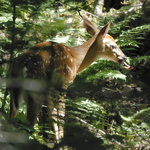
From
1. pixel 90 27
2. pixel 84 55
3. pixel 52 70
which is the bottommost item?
pixel 84 55

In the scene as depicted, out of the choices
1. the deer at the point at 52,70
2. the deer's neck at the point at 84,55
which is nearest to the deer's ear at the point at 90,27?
the deer at the point at 52,70

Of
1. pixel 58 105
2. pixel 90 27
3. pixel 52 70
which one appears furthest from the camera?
pixel 90 27

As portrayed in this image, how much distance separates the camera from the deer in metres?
1.10

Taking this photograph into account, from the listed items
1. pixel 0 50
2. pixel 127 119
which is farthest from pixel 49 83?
pixel 0 50

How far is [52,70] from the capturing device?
201cm

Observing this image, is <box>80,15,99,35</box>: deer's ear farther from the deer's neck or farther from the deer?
the deer's neck

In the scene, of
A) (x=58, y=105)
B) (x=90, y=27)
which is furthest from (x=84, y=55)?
(x=58, y=105)

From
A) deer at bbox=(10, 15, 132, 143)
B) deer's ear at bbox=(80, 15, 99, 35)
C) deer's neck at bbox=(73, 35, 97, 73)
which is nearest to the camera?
deer at bbox=(10, 15, 132, 143)

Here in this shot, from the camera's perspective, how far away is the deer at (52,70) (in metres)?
1.10

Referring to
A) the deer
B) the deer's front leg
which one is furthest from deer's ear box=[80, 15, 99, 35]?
the deer's front leg

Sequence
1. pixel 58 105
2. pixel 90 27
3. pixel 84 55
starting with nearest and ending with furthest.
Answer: pixel 58 105 < pixel 84 55 < pixel 90 27

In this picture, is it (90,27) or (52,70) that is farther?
(90,27)

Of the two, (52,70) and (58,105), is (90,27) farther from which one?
(58,105)

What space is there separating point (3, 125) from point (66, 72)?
9.60ft
